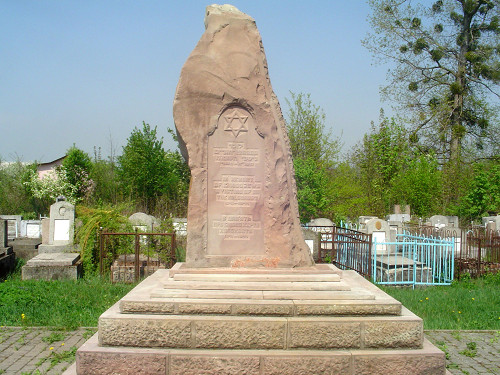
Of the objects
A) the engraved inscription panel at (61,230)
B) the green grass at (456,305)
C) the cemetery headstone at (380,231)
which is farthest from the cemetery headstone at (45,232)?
the green grass at (456,305)

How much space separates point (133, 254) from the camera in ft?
38.3

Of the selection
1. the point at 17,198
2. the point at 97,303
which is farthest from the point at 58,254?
the point at 17,198

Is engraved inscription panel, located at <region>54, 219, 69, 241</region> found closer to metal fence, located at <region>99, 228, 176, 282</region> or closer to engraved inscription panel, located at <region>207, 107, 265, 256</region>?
metal fence, located at <region>99, 228, 176, 282</region>

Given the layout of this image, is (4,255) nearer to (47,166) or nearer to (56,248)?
(56,248)

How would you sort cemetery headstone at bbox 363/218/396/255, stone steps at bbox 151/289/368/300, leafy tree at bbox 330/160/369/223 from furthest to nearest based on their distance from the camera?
1. leafy tree at bbox 330/160/369/223
2. cemetery headstone at bbox 363/218/396/255
3. stone steps at bbox 151/289/368/300

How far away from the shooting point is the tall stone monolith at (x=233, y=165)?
5.71 metres

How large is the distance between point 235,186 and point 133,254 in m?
6.64

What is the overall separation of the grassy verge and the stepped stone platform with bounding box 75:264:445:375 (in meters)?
2.80

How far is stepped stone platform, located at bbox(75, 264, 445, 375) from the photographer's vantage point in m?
4.37

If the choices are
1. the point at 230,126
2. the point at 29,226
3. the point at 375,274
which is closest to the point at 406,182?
the point at 375,274

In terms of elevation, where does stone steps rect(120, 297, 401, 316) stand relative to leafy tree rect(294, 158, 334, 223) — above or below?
below

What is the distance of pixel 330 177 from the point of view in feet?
88.7

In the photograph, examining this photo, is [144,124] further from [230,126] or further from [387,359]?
[387,359]

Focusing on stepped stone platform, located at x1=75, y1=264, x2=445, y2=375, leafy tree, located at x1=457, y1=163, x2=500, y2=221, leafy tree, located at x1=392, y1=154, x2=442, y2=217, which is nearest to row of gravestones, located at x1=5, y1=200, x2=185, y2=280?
stepped stone platform, located at x1=75, y1=264, x2=445, y2=375
